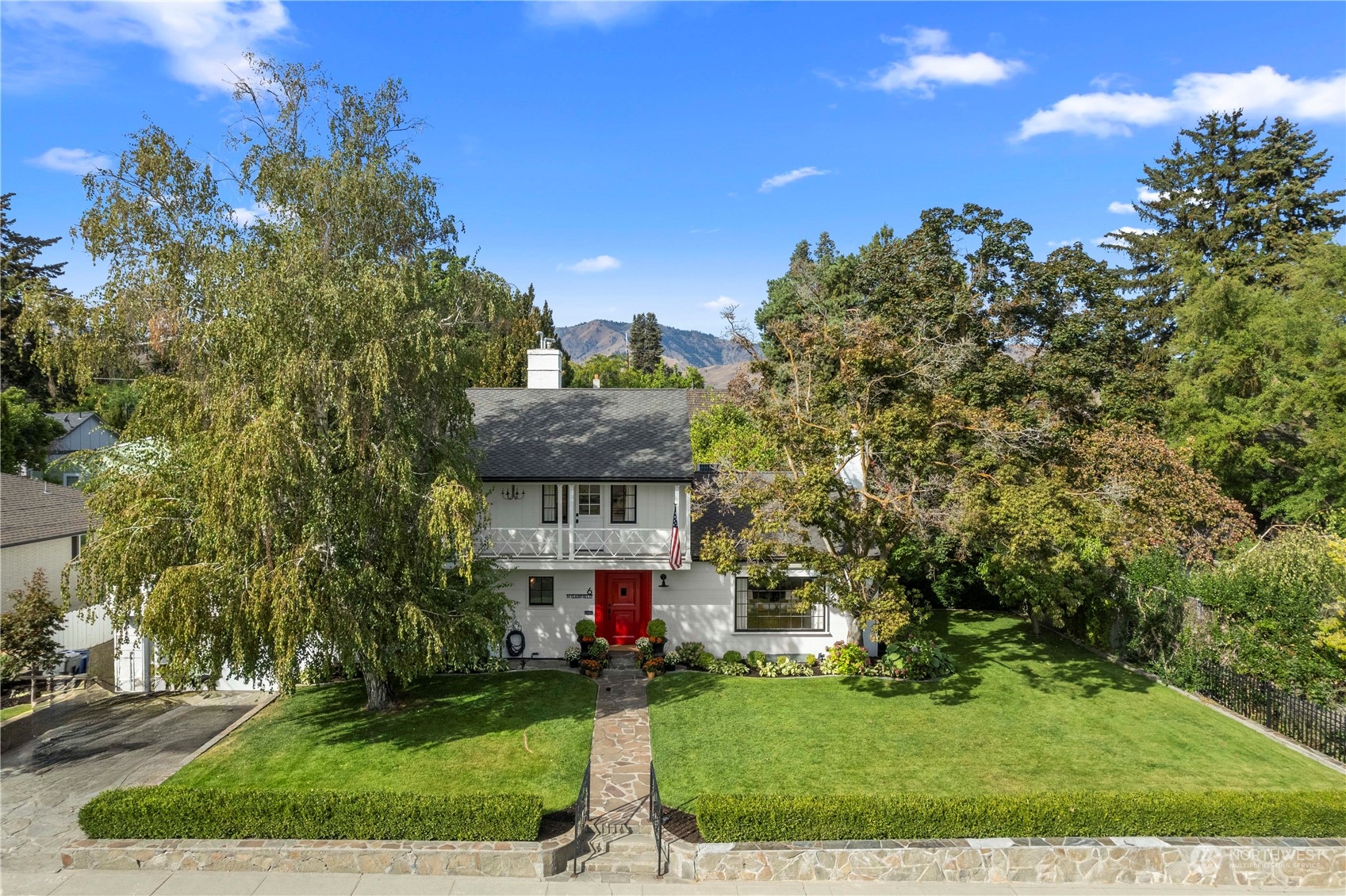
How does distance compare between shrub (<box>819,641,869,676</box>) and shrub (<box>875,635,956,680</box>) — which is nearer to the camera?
shrub (<box>875,635,956,680</box>)

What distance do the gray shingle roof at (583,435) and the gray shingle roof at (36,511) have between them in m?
12.6

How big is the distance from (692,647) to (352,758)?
8783 mm

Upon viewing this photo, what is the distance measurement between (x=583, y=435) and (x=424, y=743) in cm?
1003

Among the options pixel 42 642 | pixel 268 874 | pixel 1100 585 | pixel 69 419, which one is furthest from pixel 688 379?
pixel 268 874

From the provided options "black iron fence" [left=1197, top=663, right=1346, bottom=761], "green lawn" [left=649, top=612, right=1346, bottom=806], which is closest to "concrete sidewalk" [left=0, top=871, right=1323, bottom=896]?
"green lawn" [left=649, top=612, right=1346, bottom=806]

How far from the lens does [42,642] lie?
1625 centimetres

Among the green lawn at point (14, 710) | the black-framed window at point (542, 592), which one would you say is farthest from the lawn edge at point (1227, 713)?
the green lawn at point (14, 710)

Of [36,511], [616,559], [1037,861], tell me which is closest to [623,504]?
[616,559]

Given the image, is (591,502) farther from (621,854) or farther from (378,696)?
(621,854)

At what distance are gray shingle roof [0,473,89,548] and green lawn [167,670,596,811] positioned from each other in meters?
12.4

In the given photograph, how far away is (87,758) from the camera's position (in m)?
14.0

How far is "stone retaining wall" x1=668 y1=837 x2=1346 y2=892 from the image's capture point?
10.4 m

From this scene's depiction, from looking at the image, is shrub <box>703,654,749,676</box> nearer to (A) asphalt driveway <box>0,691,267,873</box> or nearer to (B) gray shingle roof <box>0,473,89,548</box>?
(A) asphalt driveway <box>0,691,267,873</box>

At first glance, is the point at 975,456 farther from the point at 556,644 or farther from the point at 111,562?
the point at 111,562
